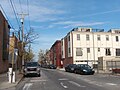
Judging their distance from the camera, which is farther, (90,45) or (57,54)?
(57,54)

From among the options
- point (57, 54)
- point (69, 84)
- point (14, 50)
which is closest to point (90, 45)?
point (57, 54)

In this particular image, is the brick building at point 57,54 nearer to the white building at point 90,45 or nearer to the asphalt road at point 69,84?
the white building at point 90,45

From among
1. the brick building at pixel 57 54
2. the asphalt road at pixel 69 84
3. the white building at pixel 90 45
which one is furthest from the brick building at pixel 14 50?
the brick building at pixel 57 54

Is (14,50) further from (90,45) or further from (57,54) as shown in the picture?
(57,54)

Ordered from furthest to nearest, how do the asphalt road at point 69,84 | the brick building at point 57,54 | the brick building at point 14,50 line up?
the brick building at point 57,54 < the brick building at point 14,50 < the asphalt road at point 69,84

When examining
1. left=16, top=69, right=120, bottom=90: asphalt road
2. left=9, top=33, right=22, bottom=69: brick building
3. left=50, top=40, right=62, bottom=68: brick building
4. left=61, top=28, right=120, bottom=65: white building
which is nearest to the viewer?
left=16, top=69, right=120, bottom=90: asphalt road

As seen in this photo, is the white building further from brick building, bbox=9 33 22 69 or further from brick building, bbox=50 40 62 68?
brick building, bbox=9 33 22 69

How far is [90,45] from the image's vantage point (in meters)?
75.8

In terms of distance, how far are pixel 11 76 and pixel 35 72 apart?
1004cm

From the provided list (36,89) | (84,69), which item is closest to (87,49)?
(84,69)

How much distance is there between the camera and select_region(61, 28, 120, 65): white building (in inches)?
2940

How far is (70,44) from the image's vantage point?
75938 millimetres

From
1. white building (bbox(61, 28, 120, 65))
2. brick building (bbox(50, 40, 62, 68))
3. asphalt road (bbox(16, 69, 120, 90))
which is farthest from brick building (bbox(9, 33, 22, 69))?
brick building (bbox(50, 40, 62, 68))

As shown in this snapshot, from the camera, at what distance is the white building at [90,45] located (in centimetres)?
7469
